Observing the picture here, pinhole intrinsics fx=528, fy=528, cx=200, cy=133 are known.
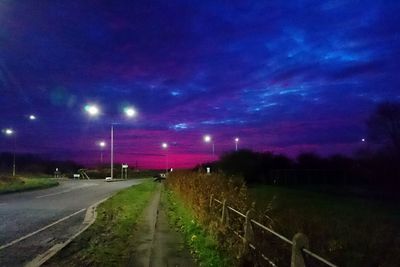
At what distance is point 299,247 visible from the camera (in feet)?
21.0

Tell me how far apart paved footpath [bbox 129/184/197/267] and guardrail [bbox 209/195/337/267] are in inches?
48.4

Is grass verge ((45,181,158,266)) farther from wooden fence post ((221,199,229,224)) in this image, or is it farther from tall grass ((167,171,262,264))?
wooden fence post ((221,199,229,224))

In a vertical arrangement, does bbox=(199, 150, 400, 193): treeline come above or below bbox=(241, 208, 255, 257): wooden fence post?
above

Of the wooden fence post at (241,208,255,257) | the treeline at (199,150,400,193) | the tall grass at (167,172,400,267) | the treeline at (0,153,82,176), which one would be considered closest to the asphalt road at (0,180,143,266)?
the tall grass at (167,172,400,267)

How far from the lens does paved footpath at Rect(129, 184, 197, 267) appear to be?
35.6 ft

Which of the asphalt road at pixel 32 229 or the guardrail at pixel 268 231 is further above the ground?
the guardrail at pixel 268 231

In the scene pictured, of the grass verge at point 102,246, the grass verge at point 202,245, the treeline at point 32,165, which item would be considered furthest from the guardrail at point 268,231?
the treeline at point 32,165

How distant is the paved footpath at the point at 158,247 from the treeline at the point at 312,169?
25.8m

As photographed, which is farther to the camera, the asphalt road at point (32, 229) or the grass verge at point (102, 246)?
the asphalt road at point (32, 229)

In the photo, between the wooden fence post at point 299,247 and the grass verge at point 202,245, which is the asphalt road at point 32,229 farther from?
the wooden fence post at point 299,247

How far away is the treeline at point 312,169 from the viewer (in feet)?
146

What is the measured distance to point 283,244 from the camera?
8.59 metres

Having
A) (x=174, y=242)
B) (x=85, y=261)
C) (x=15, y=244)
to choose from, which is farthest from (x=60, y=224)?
(x=85, y=261)

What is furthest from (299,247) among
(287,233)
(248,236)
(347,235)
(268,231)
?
(347,235)
